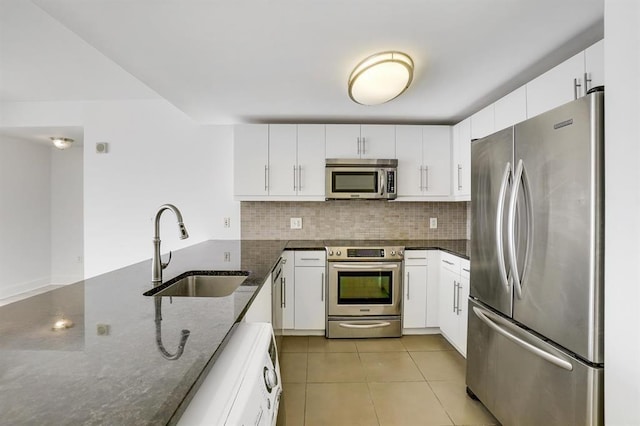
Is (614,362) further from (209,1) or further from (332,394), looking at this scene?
(209,1)

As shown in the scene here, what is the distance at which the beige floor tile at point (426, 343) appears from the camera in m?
2.82

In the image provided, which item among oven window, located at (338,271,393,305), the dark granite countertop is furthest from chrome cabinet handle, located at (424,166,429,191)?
the dark granite countertop

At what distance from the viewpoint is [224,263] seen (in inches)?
81.9

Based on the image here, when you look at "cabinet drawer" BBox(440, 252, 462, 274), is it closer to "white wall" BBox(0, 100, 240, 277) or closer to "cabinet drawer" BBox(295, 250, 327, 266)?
"cabinet drawer" BBox(295, 250, 327, 266)

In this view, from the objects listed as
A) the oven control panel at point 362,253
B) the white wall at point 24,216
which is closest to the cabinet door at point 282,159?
the oven control panel at point 362,253

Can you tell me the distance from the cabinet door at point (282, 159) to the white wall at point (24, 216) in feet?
13.0

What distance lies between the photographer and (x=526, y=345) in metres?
1.47

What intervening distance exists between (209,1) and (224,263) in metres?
1.45

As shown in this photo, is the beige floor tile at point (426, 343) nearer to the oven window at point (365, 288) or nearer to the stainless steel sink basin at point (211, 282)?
the oven window at point (365, 288)

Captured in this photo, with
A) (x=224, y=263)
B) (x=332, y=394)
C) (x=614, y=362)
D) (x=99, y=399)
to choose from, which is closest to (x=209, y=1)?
(x=224, y=263)

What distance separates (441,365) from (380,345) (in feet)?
1.82

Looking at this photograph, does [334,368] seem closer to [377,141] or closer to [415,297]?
[415,297]

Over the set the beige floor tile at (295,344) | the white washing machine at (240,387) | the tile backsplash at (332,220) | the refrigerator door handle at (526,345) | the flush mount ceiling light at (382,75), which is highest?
the flush mount ceiling light at (382,75)

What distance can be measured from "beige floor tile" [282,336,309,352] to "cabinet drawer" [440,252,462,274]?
57.5 inches
